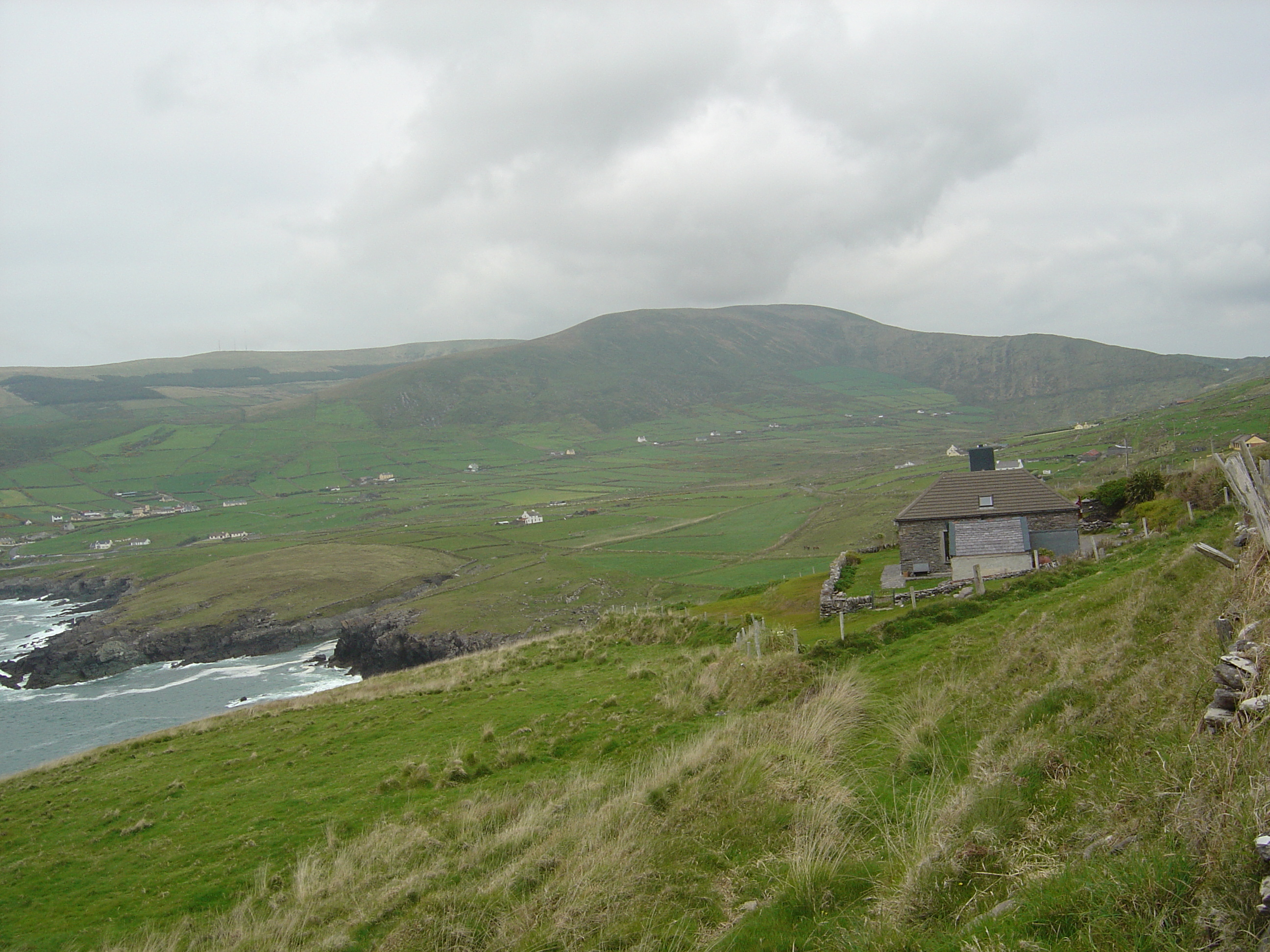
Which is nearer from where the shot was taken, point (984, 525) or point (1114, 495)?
point (984, 525)

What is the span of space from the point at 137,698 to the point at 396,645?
20.2 metres

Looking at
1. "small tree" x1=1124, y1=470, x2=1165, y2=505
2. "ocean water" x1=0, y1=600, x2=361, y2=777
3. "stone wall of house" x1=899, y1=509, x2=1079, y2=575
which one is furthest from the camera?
"ocean water" x1=0, y1=600, x2=361, y2=777

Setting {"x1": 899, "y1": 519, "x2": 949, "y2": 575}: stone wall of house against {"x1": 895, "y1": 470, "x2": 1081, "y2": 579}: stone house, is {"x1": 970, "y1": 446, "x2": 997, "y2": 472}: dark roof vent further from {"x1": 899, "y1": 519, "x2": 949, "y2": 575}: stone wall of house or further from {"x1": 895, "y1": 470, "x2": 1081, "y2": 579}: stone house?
{"x1": 899, "y1": 519, "x2": 949, "y2": 575}: stone wall of house

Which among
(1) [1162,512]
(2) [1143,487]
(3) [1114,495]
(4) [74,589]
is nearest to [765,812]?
(1) [1162,512]

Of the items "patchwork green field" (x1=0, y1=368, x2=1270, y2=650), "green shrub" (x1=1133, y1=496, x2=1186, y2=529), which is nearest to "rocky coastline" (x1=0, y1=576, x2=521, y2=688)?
"patchwork green field" (x1=0, y1=368, x2=1270, y2=650)

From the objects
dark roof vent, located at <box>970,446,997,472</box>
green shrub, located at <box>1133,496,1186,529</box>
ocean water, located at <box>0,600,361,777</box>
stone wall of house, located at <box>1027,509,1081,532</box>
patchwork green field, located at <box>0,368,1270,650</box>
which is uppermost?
dark roof vent, located at <box>970,446,997,472</box>

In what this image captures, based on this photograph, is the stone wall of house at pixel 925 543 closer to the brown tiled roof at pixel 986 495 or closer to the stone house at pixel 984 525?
the stone house at pixel 984 525

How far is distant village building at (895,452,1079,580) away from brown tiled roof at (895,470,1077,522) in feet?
0.11

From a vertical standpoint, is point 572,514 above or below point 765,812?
below

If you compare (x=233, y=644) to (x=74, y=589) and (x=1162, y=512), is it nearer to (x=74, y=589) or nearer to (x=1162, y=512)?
(x=74, y=589)

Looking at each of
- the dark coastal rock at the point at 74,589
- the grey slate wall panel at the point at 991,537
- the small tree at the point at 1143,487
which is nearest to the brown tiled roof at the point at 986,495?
the grey slate wall panel at the point at 991,537

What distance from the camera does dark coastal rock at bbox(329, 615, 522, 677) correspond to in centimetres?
6022

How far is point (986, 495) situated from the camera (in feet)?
111

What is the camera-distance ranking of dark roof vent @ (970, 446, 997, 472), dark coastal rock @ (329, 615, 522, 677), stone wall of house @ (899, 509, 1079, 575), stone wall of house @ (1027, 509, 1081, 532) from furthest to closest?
1. dark coastal rock @ (329, 615, 522, 677)
2. dark roof vent @ (970, 446, 997, 472)
3. stone wall of house @ (899, 509, 1079, 575)
4. stone wall of house @ (1027, 509, 1081, 532)
